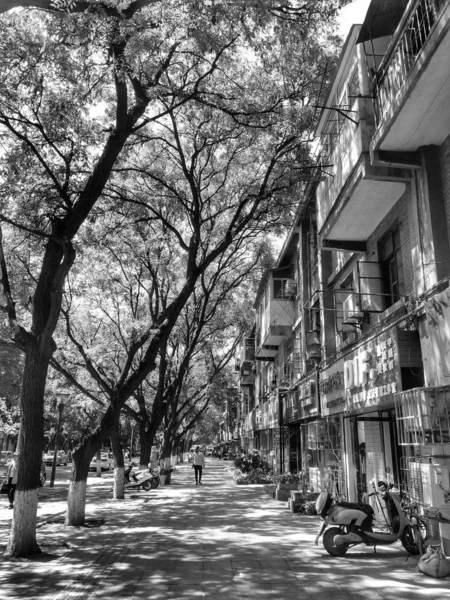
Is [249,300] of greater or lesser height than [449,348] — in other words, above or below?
above

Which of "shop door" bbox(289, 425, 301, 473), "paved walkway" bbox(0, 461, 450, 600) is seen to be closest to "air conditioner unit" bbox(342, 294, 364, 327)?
"paved walkway" bbox(0, 461, 450, 600)

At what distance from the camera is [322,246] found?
1180 cm

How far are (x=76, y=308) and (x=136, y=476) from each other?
745 centimetres

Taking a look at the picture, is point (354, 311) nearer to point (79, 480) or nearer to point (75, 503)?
point (79, 480)

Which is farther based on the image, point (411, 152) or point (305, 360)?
point (305, 360)

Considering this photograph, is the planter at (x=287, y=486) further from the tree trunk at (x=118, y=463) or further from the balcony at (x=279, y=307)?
the balcony at (x=279, y=307)

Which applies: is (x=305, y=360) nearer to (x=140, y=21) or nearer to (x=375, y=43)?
(x=375, y=43)

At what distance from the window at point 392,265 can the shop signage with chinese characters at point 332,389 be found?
2108 millimetres

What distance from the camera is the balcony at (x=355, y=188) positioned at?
870 cm

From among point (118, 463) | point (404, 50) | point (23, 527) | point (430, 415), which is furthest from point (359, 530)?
point (118, 463)

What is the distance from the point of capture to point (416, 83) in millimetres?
6559

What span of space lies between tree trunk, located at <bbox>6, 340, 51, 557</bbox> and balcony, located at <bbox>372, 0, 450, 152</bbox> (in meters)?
6.71

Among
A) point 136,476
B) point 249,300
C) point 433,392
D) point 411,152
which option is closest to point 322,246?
point 411,152

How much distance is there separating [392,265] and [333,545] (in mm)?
5642
